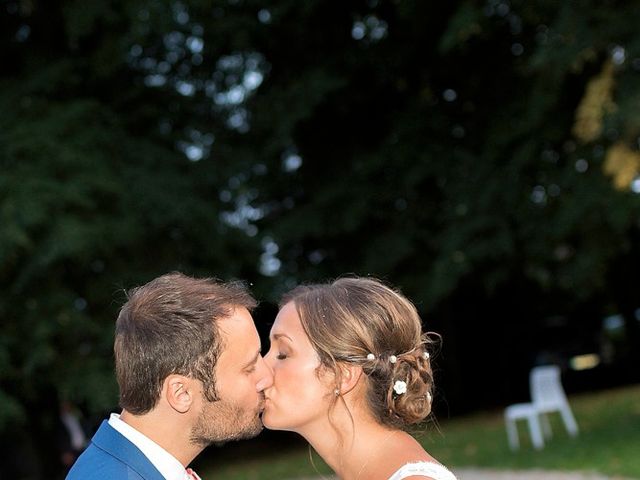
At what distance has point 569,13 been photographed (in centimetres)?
1233

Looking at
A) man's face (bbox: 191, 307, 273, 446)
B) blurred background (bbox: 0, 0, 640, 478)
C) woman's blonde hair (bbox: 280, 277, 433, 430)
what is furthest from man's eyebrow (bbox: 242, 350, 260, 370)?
blurred background (bbox: 0, 0, 640, 478)

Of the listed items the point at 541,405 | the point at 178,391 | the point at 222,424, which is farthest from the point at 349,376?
the point at 541,405

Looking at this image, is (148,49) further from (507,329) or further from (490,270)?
(507,329)

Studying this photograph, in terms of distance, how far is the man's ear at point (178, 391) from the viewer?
248 cm

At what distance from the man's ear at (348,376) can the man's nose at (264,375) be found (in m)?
0.21

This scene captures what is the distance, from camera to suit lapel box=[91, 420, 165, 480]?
92.5 inches

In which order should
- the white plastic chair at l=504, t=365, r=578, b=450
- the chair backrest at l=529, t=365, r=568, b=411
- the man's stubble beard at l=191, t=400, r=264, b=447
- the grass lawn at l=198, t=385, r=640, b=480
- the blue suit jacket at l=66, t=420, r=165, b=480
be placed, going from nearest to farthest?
the blue suit jacket at l=66, t=420, r=165, b=480 < the man's stubble beard at l=191, t=400, r=264, b=447 < the grass lawn at l=198, t=385, r=640, b=480 < the white plastic chair at l=504, t=365, r=578, b=450 < the chair backrest at l=529, t=365, r=568, b=411

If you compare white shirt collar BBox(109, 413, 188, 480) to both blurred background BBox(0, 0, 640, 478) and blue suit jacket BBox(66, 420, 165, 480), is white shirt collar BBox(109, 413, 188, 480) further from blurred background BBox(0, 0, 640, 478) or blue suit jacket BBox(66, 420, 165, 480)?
blurred background BBox(0, 0, 640, 478)

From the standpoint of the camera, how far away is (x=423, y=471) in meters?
2.64

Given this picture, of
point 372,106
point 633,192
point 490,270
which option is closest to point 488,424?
point 490,270

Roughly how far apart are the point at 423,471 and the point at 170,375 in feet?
2.36

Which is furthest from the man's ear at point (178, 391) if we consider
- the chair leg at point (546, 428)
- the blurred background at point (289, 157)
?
the chair leg at point (546, 428)

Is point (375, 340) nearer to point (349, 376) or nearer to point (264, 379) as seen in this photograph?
point (349, 376)

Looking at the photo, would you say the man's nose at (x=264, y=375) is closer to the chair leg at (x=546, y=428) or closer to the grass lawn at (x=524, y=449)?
the grass lawn at (x=524, y=449)
